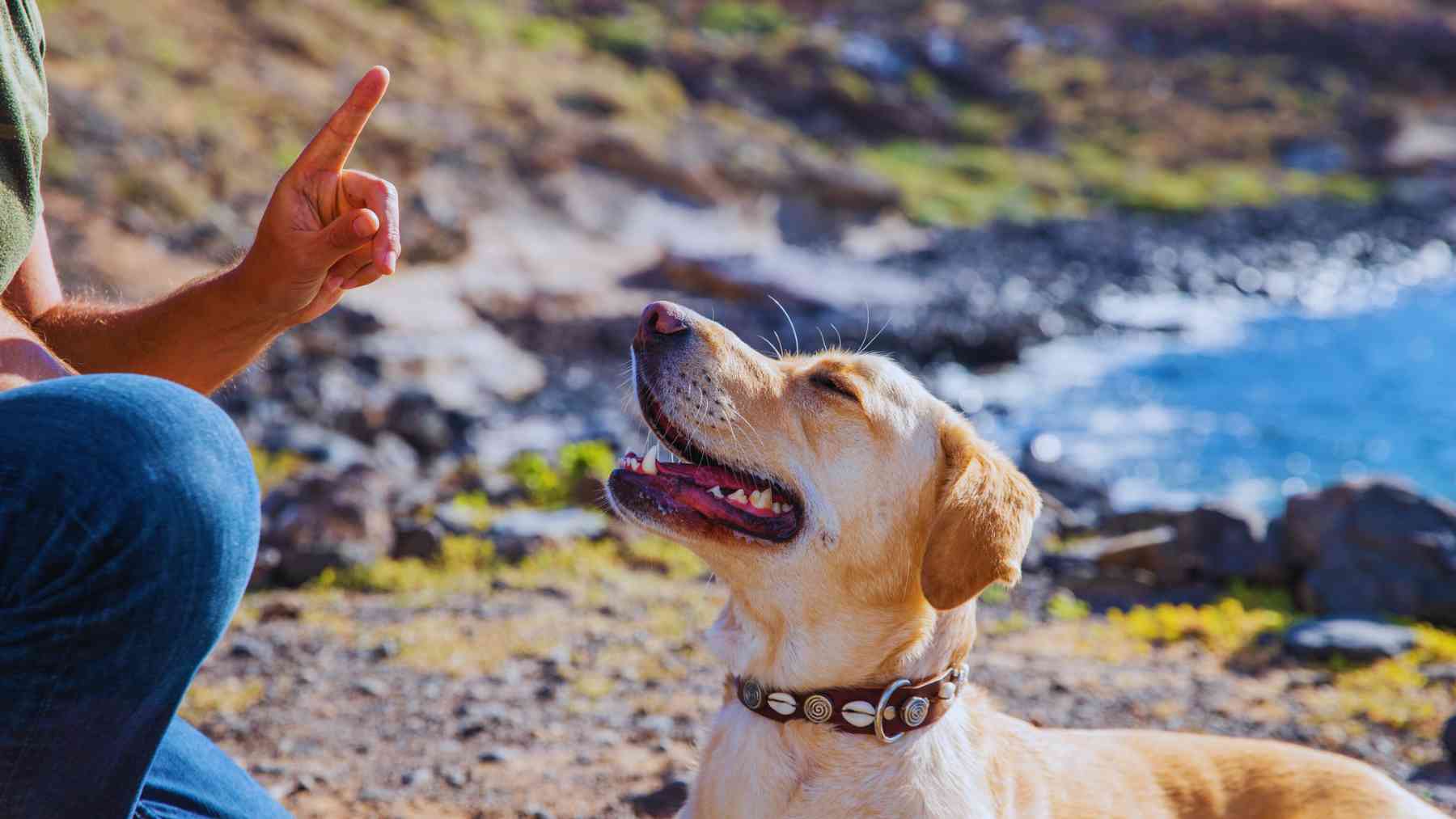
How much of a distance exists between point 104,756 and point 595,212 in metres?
24.5

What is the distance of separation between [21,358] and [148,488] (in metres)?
1.02

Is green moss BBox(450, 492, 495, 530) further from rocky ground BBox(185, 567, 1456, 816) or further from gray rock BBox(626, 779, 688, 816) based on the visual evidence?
gray rock BBox(626, 779, 688, 816)

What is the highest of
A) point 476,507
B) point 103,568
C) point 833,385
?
point 103,568

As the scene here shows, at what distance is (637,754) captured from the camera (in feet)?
17.5

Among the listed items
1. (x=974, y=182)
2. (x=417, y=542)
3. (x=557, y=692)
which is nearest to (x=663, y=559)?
(x=417, y=542)

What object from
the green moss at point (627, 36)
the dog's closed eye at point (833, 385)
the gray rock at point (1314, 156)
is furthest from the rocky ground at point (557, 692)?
the gray rock at point (1314, 156)

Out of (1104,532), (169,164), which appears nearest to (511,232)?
(169,164)

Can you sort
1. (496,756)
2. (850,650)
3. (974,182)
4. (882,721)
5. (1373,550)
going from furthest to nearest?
1. (974,182)
2. (1373,550)
3. (496,756)
4. (850,650)
5. (882,721)

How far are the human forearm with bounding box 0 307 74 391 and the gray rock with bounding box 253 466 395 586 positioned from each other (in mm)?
5053

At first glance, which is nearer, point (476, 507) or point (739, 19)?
point (476, 507)

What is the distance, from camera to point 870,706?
3.45m

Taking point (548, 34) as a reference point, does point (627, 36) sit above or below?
below

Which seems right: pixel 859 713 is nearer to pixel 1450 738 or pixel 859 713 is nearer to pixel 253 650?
pixel 1450 738

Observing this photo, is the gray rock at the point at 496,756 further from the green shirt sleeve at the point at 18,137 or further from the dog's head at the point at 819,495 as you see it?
the green shirt sleeve at the point at 18,137
